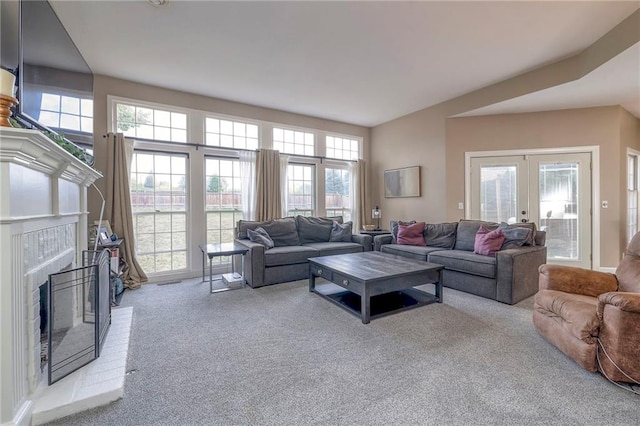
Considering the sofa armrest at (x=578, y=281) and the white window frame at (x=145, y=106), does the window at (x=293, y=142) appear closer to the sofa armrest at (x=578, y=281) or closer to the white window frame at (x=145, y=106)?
the white window frame at (x=145, y=106)

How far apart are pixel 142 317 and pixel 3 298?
5.35 feet

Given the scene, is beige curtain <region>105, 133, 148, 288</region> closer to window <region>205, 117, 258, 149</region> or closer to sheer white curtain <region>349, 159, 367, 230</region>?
window <region>205, 117, 258, 149</region>

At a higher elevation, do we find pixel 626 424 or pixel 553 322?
pixel 553 322

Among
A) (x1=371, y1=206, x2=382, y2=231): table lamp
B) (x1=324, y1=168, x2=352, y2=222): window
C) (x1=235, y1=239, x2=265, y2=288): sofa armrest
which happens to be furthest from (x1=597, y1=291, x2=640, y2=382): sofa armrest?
(x1=324, y1=168, x2=352, y2=222): window

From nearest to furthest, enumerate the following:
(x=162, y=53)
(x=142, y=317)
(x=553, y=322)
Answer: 1. (x=553, y=322)
2. (x=142, y=317)
3. (x=162, y=53)

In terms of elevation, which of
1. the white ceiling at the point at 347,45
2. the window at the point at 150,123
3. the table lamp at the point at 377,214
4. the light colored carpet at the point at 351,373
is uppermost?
the white ceiling at the point at 347,45

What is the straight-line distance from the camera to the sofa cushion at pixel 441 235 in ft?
14.3

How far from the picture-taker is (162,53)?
3.26 m

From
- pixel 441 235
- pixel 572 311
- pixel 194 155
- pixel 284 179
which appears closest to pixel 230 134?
pixel 194 155

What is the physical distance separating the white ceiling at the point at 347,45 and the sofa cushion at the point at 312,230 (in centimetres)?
208

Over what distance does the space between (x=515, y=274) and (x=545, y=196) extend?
2.40 meters

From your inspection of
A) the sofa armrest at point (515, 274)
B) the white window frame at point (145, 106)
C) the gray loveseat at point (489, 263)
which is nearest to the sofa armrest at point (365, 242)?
the gray loveseat at point (489, 263)

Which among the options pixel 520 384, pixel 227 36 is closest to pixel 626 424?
pixel 520 384

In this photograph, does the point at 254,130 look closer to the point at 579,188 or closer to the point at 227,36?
the point at 227,36
